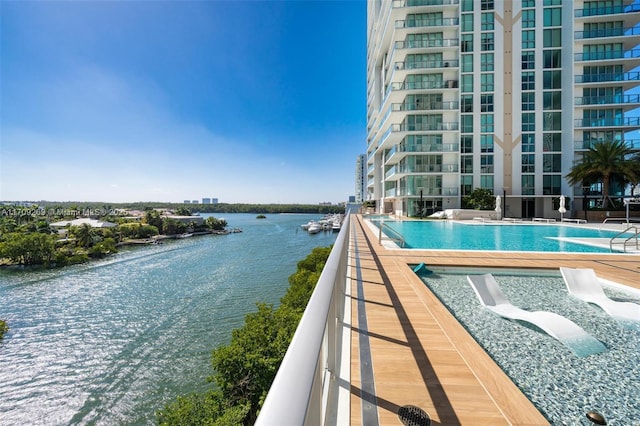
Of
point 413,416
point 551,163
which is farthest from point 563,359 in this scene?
point 551,163

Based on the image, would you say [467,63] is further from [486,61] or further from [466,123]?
[466,123]

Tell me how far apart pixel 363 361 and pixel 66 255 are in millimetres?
47266

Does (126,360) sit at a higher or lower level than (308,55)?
lower

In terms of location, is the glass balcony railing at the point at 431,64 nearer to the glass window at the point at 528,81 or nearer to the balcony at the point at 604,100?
the glass window at the point at 528,81

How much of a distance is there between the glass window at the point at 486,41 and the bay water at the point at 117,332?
27.8 metres

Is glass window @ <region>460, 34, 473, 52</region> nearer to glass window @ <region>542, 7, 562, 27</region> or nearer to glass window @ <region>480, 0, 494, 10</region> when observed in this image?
glass window @ <region>480, 0, 494, 10</region>

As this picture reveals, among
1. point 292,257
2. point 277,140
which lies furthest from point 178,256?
point 277,140

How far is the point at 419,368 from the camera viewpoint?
223 cm

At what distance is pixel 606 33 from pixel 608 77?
12.7 ft

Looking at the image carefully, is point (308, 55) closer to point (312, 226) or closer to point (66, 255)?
point (312, 226)

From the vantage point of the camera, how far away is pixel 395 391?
6.45 ft

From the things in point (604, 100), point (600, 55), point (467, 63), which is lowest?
point (604, 100)

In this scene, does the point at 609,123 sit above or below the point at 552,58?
below

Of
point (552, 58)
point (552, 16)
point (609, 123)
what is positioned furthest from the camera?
point (552, 58)
